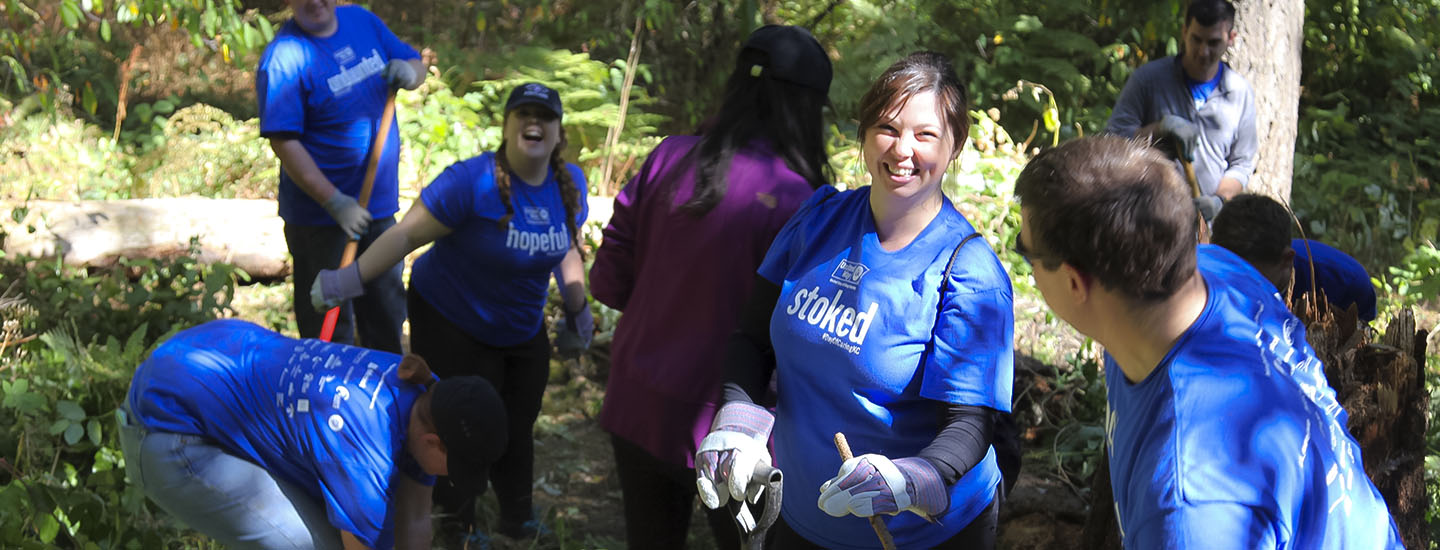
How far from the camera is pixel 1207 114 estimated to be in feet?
15.3

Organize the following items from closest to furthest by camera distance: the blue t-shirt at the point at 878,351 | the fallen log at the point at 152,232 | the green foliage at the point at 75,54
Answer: the blue t-shirt at the point at 878,351, the fallen log at the point at 152,232, the green foliage at the point at 75,54

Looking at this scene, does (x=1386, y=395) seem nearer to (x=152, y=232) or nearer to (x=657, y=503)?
(x=657, y=503)

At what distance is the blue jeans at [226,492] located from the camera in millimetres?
2686

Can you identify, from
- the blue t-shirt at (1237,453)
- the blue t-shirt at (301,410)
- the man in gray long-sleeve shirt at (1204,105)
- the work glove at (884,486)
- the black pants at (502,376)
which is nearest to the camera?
the blue t-shirt at (1237,453)

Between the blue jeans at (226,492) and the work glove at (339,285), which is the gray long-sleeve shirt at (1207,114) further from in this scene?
the blue jeans at (226,492)

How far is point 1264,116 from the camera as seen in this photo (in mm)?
5918

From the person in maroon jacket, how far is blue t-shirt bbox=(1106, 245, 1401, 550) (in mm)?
1212

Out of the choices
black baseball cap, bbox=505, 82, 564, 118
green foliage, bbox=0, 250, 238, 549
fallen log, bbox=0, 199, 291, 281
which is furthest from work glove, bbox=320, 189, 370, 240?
fallen log, bbox=0, 199, 291, 281

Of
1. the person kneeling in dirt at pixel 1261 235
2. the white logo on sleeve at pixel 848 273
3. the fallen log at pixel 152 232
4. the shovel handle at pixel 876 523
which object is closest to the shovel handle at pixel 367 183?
the fallen log at pixel 152 232

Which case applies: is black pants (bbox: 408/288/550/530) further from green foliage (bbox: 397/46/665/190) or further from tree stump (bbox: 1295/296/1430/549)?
green foliage (bbox: 397/46/665/190)

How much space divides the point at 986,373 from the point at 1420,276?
4.94 m

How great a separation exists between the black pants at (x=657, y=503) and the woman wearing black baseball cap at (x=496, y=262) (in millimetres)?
1046

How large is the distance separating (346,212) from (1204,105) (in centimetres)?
350

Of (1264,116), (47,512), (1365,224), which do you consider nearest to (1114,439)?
(47,512)
